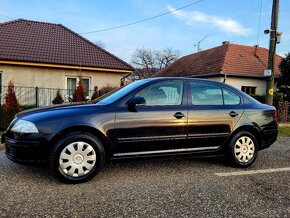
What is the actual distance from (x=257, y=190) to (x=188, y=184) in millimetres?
960

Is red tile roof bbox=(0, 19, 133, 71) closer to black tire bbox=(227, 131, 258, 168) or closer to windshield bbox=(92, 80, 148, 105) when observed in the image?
windshield bbox=(92, 80, 148, 105)

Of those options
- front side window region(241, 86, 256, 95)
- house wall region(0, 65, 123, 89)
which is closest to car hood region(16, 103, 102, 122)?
house wall region(0, 65, 123, 89)

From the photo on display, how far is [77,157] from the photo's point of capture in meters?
4.52

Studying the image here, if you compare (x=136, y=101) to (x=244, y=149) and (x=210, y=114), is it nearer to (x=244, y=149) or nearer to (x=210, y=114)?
(x=210, y=114)

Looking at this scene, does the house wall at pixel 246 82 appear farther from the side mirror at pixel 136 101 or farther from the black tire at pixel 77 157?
the black tire at pixel 77 157

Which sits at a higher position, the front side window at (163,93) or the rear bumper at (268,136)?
the front side window at (163,93)

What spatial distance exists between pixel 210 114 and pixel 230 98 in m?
0.63

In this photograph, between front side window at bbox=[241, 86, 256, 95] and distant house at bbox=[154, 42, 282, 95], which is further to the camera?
front side window at bbox=[241, 86, 256, 95]

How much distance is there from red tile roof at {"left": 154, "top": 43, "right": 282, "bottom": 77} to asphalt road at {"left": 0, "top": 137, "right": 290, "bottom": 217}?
17.2m

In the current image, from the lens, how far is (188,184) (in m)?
4.64

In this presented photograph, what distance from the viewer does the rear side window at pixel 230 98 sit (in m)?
5.73

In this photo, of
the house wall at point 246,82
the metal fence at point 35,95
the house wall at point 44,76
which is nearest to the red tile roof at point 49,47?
the house wall at point 44,76

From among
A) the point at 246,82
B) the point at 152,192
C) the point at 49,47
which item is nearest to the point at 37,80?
the point at 49,47

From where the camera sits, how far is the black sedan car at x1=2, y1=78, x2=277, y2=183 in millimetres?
4445
